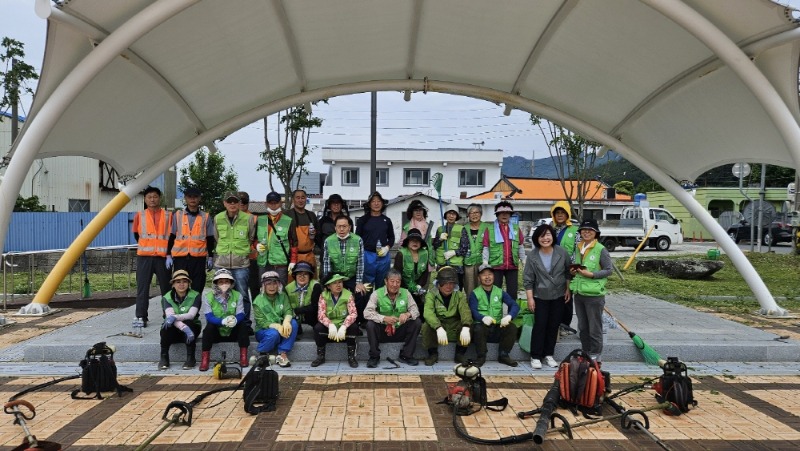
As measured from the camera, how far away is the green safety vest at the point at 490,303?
636 centimetres

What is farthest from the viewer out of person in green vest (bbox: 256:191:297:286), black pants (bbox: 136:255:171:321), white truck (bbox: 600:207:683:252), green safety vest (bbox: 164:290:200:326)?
white truck (bbox: 600:207:683:252)

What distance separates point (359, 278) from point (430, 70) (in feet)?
14.8

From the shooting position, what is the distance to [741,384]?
5828 mm

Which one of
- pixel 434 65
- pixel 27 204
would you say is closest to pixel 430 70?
pixel 434 65

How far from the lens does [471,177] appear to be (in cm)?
3922

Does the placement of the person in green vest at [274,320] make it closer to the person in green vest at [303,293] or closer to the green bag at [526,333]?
the person in green vest at [303,293]

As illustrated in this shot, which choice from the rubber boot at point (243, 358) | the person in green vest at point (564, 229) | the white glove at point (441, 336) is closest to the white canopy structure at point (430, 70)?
the person in green vest at point (564, 229)

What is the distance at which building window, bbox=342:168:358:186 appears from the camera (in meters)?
37.9

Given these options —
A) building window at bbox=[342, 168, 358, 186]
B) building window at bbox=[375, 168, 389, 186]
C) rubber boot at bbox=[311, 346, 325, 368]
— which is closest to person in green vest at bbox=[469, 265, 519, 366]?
rubber boot at bbox=[311, 346, 325, 368]

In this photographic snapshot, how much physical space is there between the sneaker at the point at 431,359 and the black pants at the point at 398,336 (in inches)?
7.2

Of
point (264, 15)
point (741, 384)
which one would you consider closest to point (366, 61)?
point (264, 15)

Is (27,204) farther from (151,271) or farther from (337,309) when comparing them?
(337,309)

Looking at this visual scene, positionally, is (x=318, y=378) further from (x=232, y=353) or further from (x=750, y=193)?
(x=750, y=193)

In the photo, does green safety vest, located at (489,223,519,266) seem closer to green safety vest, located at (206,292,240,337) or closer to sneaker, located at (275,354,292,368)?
sneaker, located at (275,354,292,368)
